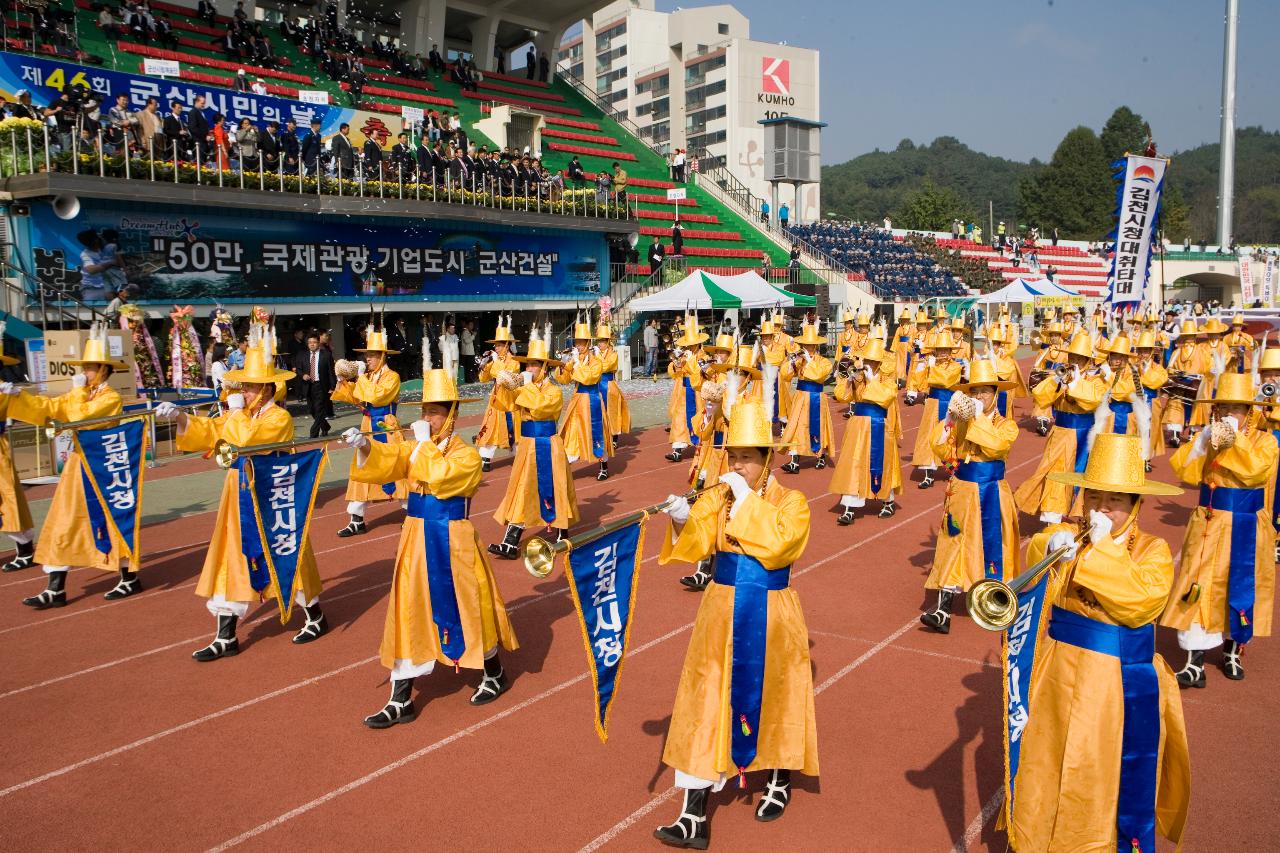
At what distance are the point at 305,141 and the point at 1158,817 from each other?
21.6 meters

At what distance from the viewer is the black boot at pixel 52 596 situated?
844cm

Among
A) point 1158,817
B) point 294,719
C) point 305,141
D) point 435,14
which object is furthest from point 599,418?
point 435,14

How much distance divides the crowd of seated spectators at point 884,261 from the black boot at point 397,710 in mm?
31715

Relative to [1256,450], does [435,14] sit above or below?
above

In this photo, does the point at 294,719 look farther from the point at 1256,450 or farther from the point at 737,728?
the point at 1256,450

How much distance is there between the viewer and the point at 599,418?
1383 centimetres

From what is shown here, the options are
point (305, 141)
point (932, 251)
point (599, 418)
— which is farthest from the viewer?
point (932, 251)

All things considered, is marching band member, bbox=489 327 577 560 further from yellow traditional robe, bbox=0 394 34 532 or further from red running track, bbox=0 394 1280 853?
yellow traditional robe, bbox=0 394 34 532

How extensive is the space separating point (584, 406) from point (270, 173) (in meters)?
10.9

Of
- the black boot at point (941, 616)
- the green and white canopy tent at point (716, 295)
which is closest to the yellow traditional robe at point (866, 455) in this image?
the black boot at point (941, 616)

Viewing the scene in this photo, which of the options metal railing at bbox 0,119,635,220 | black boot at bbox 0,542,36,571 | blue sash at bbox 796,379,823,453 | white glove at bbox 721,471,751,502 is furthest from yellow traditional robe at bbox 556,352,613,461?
metal railing at bbox 0,119,635,220

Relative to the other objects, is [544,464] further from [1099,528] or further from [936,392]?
[1099,528]

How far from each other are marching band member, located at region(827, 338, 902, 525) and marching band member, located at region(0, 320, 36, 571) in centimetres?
833

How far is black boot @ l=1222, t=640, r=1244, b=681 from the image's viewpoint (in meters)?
6.58
